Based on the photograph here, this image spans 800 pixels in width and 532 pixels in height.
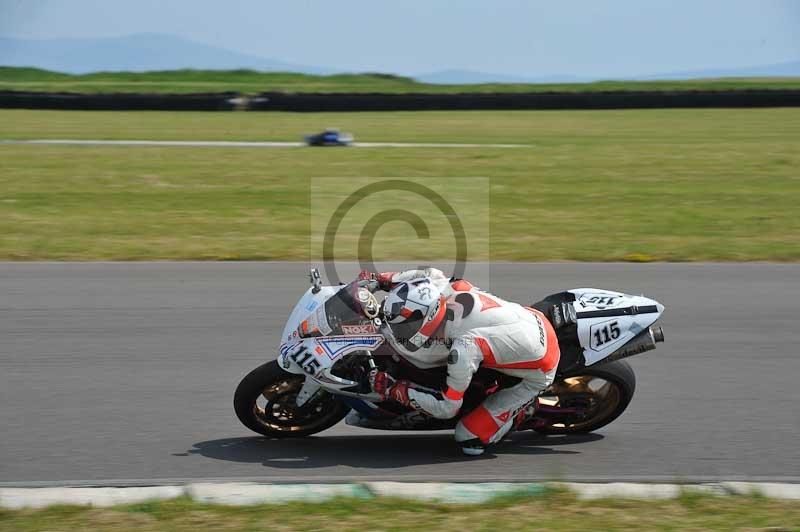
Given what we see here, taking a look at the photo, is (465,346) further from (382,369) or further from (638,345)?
(638,345)

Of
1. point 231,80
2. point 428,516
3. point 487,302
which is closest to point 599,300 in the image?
point 487,302

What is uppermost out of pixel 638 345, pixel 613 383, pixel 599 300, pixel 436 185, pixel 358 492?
pixel 436 185

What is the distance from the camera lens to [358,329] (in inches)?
213

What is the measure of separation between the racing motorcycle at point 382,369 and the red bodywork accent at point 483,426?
6.4 inches

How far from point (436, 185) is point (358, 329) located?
41.3 feet

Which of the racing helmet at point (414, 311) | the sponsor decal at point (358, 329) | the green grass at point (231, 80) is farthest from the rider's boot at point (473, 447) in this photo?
the green grass at point (231, 80)

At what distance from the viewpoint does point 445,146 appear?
23719 millimetres

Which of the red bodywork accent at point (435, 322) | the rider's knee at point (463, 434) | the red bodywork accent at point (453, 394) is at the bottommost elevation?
the rider's knee at point (463, 434)

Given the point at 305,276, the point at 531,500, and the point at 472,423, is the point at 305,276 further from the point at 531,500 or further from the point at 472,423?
the point at 531,500

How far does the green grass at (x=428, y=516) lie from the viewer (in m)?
4.43

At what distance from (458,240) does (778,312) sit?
17.5 ft

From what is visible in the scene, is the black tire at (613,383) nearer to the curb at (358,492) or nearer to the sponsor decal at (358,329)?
the curb at (358,492)

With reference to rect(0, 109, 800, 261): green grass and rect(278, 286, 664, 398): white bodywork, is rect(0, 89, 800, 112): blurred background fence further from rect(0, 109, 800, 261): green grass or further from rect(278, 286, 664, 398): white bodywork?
rect(278, 286, 664, 398): white bodywork

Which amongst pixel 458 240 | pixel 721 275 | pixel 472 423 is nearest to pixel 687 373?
pixel 472 423
